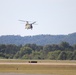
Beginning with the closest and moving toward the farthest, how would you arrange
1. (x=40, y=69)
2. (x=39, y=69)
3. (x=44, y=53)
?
(x=39, y=69) → (x=40, y=69) → (x=44, y=53)

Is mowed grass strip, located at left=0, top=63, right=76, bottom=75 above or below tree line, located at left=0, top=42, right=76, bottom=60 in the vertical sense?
below

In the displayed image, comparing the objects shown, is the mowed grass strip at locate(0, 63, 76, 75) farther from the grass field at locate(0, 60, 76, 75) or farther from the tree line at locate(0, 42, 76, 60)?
the tree line at locate(0, 42, 76, 60)

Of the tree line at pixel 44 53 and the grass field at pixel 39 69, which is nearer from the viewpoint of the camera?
the grass field at pixel 39 69

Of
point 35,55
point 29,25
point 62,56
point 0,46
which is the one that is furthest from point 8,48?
point 29,25

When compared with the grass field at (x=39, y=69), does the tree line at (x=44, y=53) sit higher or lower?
higher

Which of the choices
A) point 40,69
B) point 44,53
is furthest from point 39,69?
point 44,53

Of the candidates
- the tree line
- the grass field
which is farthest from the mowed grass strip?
the tree line

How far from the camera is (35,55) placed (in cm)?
14262

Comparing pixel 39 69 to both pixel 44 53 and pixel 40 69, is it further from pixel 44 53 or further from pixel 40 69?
pixel 44 53

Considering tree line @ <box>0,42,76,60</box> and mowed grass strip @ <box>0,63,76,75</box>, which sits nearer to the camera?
mowed grass strip @ <box>0,63,76,75</box>

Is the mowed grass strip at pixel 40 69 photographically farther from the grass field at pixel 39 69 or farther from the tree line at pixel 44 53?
the tree line at pixel 44 53

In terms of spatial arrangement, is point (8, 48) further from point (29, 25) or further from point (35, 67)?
point (35, 67)

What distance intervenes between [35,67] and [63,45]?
118 metres

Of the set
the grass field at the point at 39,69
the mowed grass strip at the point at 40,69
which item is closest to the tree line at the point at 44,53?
the grass field at the point at 39,69
